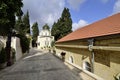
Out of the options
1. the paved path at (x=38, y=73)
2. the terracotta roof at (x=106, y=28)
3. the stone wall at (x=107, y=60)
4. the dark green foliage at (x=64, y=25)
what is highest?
the dark green foliage at (x=64, y=25)

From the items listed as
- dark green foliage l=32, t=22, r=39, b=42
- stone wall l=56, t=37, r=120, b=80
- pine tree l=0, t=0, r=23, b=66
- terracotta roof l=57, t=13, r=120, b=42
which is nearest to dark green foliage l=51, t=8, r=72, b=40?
dark green foliage l=32, t=22, r=39, b=42

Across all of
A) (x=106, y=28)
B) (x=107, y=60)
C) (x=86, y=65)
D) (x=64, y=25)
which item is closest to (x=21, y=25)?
(x=64, y=25)

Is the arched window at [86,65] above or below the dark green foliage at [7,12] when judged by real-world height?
below

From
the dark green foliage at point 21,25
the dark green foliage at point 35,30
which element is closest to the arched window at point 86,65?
the dark green foliage at point 21,25

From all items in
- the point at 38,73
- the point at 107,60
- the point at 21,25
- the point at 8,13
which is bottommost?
the point at 38,73

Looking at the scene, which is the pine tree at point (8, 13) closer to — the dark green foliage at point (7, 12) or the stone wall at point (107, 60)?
the dark green foliage at point (7, 12)

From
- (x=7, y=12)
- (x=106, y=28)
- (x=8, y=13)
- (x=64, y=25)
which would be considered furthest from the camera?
(x=64, y=25)

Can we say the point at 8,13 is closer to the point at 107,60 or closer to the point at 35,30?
the point at 107,60

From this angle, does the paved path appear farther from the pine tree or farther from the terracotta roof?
the terracotta roof

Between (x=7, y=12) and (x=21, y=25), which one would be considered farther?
(x=21, y=25)

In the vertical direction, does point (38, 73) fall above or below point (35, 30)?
below

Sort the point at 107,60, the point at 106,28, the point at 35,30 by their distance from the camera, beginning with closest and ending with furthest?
the point at 107,60 → the point at 106,28 → the point at 35,30

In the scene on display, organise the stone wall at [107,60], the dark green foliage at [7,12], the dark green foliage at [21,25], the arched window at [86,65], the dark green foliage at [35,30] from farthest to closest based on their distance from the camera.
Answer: the dark green foliage at [35,30] → the dark green foliage at [21,25] → the arched window at [86,65] → the dark green foliage at [7,12] → the stone wall at [107,60]

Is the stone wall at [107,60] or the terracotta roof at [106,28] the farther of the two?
the terracotta roof at [106,28]
